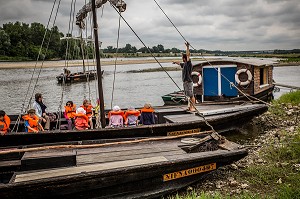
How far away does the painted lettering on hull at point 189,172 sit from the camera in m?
6.51

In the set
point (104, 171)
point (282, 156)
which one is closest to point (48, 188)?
point (104, 171)

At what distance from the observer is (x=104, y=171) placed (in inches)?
224

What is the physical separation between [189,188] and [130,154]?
1.75 metres

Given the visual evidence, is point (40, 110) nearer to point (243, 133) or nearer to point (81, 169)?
point (81, 169)

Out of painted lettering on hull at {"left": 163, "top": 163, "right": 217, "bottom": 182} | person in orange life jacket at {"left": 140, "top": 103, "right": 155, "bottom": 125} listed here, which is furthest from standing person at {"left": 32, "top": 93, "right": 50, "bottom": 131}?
painted lettering on hull at {"left": 163, "top": 163, "right": 217, "bottom": 182}

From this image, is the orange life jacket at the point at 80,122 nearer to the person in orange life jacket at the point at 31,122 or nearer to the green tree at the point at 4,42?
the person in orange life jacket at the point at 31,122

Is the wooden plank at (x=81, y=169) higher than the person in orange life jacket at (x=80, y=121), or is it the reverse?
the person in orange life jacket at (x=80, y=121)

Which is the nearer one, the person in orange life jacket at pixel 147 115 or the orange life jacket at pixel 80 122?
the orange life jacket at pixel 80 122

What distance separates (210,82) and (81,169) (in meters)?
12.9

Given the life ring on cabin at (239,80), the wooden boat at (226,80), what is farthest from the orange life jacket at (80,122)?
the life ring on cabin at (239,80)

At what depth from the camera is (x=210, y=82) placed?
17.3 metres

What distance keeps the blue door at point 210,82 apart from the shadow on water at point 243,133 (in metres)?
4.42

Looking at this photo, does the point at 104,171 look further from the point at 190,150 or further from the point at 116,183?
the point at 190,150

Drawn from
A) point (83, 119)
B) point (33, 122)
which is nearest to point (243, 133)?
point (83, 119)
